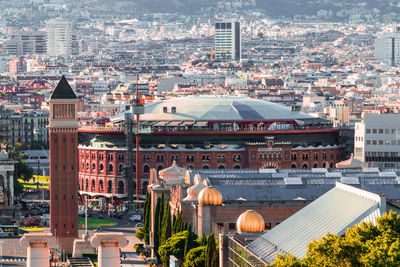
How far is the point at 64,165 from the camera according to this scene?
102438 millimetres

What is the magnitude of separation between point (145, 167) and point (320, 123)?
645 inches

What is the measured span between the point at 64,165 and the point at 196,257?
28035 mm

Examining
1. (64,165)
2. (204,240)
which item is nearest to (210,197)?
(204,240)

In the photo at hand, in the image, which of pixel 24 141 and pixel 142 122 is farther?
pixel 24 141

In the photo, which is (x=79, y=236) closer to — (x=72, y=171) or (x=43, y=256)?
(x=72, y=171)

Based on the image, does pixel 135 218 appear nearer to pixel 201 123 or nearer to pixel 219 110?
pixel 201 123

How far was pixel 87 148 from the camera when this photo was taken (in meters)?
140

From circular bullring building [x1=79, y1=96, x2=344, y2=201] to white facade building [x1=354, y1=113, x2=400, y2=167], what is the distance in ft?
27.7

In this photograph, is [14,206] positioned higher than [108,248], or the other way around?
[108,248]

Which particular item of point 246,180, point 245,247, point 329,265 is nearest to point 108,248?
point 329,265

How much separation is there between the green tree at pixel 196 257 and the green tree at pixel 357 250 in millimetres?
20475

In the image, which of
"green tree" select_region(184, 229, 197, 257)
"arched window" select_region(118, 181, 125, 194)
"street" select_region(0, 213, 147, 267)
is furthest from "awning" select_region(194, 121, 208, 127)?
"green tree" select_region(184, 229, 197, 257)

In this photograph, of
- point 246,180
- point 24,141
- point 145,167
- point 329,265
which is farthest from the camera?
point 24,141

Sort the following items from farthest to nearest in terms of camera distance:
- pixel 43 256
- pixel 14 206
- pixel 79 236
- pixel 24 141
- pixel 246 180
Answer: pixel 24 141 < pixel 14 206 < pixel 79 236 < pixel 246 180 < pixel 43 256
